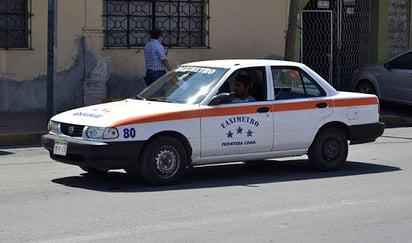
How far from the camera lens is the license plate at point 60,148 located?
936cm

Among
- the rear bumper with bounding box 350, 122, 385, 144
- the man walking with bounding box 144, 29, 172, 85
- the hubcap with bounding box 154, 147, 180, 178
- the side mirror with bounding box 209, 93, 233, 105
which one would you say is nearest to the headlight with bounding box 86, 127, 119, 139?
the hubcap with bounding box 154, 147, 180, 178

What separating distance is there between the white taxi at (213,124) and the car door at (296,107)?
0.04 ft

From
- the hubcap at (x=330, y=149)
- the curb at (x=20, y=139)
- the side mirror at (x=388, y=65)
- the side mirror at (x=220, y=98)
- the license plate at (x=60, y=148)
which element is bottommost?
the curb at (x=20, y=139)

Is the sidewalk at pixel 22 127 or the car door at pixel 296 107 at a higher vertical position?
the car door at pixel 296 107

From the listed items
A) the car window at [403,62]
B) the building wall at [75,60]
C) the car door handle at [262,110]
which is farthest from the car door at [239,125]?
the car window at [403,62]

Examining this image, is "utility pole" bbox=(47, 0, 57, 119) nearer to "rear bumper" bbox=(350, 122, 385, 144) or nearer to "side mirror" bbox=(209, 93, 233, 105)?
"side mirror" bbox=(209, 93, 233, 105)

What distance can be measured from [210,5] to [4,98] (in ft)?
16.5

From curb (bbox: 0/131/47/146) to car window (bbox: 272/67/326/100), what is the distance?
4925mm

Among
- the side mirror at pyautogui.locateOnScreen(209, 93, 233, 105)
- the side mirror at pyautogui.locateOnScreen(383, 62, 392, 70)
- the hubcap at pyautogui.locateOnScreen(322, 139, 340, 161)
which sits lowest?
the hubcap at pyautogui.locateOnScreen(322, 139, 340, 161)

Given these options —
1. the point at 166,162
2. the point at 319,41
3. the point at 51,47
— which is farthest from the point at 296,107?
the point at 319,41

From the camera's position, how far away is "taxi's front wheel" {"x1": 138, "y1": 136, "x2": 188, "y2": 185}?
9289mm

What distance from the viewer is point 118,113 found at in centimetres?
945

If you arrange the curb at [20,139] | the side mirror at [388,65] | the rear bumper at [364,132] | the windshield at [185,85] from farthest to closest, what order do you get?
1. the side mirror at [388,65]
2. the curb at [20,139]
3. the rear bumper at [364,132]
4. the windshield at [185,85]

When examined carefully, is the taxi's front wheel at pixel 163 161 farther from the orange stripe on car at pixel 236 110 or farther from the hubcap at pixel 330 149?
the hubcap at pixel 330 149
